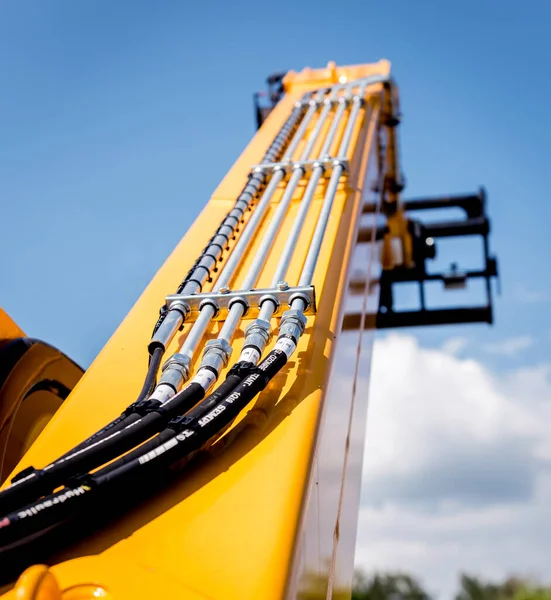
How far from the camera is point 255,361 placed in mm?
1845

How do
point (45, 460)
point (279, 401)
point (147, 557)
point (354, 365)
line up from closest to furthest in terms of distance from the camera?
1. point (147, 557)
2. point (45, 460)
3. point (279, 401)
4. point (354, 365)

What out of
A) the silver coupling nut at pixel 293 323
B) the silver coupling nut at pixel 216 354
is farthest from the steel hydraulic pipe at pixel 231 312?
the silver coupling nut at pixel 293 323

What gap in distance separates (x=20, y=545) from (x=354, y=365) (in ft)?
5.01

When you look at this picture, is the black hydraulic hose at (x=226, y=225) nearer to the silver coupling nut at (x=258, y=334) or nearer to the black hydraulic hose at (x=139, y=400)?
the black hydraulic hose at (x=139, y=400)

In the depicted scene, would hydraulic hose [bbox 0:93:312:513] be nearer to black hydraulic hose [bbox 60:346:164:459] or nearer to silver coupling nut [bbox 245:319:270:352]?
black hydraulic hose [bbox 60:346:164:459]

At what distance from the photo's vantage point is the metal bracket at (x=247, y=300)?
2107 mm

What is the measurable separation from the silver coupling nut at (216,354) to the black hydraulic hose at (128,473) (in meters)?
0.18

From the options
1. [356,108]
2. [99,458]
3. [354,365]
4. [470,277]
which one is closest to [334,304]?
[354,365]

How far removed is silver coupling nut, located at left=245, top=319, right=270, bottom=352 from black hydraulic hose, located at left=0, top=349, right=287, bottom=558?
21cm

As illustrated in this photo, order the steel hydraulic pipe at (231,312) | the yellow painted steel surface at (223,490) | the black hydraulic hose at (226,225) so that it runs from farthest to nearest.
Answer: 1. the steel hydraulic pipe at (231,312)
2. the black hydraulic hose at (226,225)
3. the yellow painted steel surface at (223,490)

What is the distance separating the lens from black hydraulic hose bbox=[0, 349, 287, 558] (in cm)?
132

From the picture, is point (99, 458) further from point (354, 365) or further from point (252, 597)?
point (354, 365)

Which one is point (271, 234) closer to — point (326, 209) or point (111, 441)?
point (326, 209)

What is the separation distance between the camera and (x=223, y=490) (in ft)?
4.96
